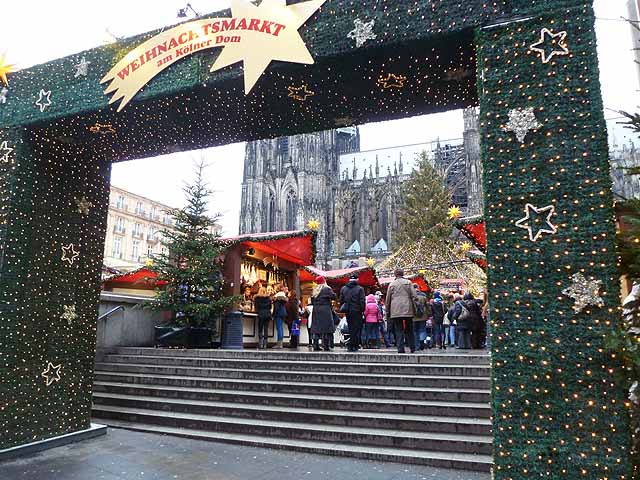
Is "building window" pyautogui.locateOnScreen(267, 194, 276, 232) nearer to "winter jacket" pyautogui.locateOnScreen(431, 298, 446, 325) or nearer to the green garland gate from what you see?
"winter jacket" pyautogui.locateOnScreen(431, 298, 446, 325)

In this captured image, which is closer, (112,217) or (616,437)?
(616,437)

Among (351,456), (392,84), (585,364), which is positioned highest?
(392,84)

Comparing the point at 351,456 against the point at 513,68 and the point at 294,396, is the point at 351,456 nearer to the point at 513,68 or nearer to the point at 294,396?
the point at 294,396

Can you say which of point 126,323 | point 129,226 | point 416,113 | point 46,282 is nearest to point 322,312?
point 126,323

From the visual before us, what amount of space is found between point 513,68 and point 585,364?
7.42ft

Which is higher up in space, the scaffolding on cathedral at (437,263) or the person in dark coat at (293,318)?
the scaffolding on cathedral at (437,263)

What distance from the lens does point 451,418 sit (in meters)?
5.92

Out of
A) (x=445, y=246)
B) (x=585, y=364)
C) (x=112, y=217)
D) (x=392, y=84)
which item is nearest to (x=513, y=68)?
(x=392, y=84)

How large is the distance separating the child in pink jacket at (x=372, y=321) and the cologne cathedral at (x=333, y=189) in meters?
30.0

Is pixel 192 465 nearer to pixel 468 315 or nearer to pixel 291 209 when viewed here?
pixel 468 315

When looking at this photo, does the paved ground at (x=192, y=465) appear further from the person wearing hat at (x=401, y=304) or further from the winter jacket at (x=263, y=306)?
the winter jacket at (x=263, y=306)

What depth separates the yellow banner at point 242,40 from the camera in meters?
4.47

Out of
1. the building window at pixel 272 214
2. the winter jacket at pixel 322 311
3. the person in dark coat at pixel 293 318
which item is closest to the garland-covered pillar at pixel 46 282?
the winter jacket at pixel 322 311

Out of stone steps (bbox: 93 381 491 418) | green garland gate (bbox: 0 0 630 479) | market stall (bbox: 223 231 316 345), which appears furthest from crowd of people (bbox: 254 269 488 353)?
green garland gate (bbox: 0 0 630 479)
